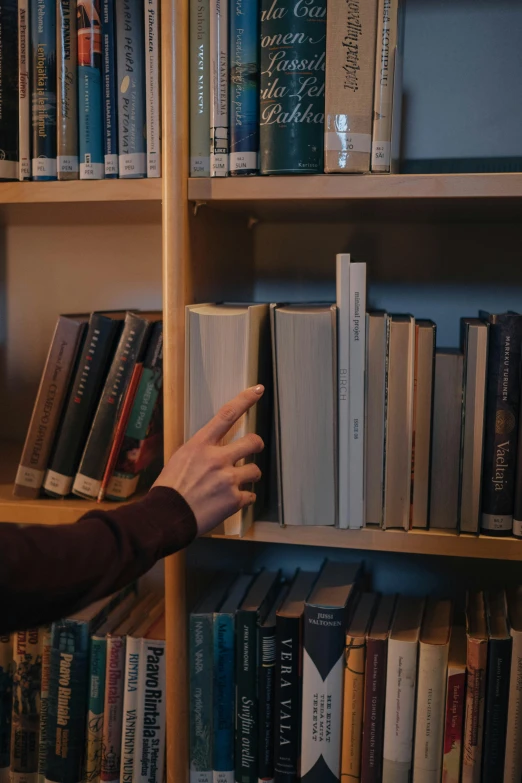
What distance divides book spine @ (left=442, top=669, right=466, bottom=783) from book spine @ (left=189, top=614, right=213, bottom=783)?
0.31m

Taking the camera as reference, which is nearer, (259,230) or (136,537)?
(136,537)

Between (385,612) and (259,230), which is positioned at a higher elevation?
(259,230)

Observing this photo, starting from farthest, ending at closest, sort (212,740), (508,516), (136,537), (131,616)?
1. (131,616)
2. (212,740)
3. (508,516)
4. (136,537)

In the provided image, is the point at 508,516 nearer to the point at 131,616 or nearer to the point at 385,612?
the point at 385,612

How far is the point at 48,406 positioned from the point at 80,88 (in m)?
0.41

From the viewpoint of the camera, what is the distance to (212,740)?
1.01m

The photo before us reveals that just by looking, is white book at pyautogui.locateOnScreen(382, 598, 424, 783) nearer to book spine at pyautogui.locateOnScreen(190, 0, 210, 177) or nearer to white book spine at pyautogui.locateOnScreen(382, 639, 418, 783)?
white book spine at pyautogui.locateOnScreen(382, 639, 418, 783)

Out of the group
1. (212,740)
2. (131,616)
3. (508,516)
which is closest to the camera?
(508,516)

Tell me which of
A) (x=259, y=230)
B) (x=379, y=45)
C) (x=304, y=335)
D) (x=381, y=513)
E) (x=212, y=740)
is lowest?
(x=212, y=740)

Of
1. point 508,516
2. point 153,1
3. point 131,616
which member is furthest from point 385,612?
point 153,1

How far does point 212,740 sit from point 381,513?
39 centimetres

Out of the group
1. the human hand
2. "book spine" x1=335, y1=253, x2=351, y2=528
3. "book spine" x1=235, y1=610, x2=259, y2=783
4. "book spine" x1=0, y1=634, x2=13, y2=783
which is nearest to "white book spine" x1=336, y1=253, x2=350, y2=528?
"book spine" x1=335, y1=253, x2=351, y2=528

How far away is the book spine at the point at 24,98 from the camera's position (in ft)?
3.18

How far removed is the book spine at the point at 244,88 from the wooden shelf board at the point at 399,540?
44cm
